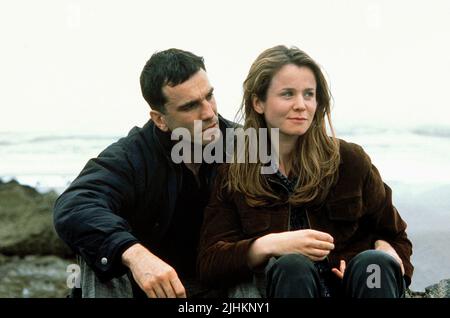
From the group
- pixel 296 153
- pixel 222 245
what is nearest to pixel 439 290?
pixel 296 153

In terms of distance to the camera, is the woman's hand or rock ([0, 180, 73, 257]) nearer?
the woman's hand

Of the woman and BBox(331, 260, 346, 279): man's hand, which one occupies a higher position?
the woman

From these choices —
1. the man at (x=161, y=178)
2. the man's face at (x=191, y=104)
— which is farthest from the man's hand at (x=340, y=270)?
the man's face at (x=191, y=104)

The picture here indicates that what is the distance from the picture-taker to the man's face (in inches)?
122

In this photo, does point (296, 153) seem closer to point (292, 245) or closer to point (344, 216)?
point (344, 216)

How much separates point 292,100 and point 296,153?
20 cm

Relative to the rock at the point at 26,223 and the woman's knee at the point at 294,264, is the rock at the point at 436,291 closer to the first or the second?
the woman's knee at the point at 294,264

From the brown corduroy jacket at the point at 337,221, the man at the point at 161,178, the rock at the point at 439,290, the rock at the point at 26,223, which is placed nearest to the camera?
the brown corduroy jacket at the point at 337,221

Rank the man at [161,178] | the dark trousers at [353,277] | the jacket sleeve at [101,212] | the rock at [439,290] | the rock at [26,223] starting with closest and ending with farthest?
the dark trousers at [353,277], the jacket sleeve at [101,212], the man at [161,178], the rock at [439,290], the rock at [26,223]

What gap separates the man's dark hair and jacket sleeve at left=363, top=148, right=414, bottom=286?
2.54 ft

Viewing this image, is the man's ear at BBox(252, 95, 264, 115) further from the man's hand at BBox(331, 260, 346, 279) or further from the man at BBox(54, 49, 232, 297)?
the man's hand at BBox(331, 260, 346, 279)

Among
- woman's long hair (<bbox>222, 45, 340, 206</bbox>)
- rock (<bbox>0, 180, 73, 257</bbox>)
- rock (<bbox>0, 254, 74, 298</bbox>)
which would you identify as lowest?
rock (<bbox>0, 254, 74, 298</bbox>)

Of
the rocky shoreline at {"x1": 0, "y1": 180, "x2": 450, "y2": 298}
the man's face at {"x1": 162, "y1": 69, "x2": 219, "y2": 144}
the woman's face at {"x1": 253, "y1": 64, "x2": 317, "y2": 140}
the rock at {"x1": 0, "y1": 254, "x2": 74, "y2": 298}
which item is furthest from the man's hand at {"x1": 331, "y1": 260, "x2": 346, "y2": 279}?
the rock at {"x1": 0, "y1": 254, "x2": 74, "y2": 298}

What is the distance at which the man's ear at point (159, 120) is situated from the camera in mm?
3181
